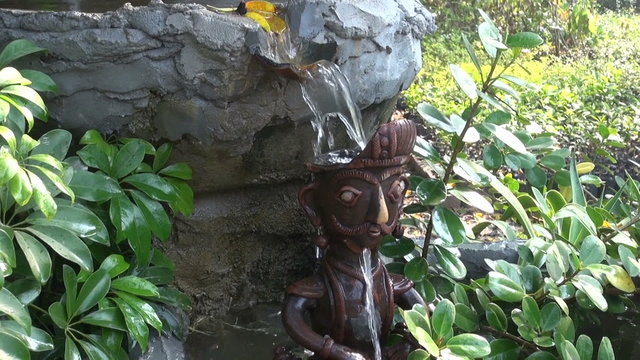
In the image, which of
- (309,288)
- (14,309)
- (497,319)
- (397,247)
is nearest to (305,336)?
(309,288)

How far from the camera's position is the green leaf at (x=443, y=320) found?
67.4 inches

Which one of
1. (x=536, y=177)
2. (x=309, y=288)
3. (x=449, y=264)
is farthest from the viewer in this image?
(x=536, y=177)

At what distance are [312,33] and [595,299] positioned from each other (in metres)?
1.04

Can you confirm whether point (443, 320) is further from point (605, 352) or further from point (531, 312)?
point (605, 352)

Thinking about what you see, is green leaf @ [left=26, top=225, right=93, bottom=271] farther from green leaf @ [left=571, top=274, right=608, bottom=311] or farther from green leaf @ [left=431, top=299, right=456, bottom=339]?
green leaf @ [left=571, top=274, right=608, bottom=311]

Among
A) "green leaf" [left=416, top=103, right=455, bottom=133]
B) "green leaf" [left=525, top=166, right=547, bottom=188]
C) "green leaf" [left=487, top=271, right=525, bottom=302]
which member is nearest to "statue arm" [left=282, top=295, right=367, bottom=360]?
"green leaf" [left=487, top=271, right=525, bottom=302]

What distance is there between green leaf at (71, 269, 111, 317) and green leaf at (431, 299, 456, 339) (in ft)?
2.59

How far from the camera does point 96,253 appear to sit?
74.0 inches

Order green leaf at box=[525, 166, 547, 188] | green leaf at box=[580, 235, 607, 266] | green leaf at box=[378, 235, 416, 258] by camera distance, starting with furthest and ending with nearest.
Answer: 1. green leaf at box=[525, 166, 547, 188]
2. green leaf at box=[378, 235, 416, 258]
3. green leaf at box=[580, 235, 607, 266]

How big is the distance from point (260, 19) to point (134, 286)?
2.54 ft

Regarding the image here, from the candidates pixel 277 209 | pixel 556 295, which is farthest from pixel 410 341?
pixel 277 209

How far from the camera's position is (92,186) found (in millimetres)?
1825

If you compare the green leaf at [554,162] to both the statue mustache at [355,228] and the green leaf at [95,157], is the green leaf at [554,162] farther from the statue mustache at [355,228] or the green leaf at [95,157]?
the green leaf at [95,157]

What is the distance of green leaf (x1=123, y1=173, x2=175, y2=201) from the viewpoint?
Answer: 6.34ft
